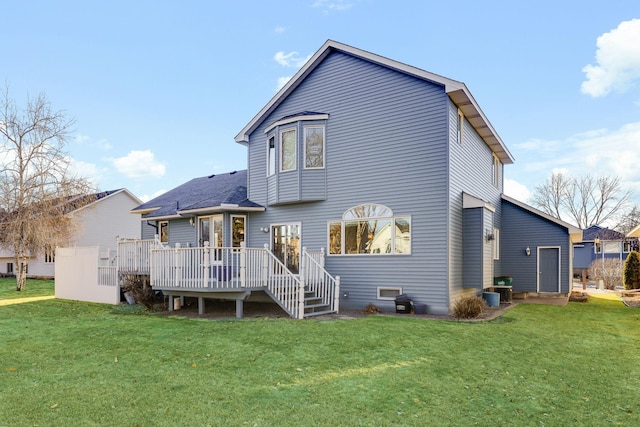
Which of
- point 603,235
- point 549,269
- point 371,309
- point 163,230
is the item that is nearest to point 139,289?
point 163,230

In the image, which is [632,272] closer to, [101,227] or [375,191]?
[375,191]

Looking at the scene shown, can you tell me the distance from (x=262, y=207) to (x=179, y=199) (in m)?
5.43

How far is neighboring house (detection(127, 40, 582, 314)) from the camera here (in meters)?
11.0

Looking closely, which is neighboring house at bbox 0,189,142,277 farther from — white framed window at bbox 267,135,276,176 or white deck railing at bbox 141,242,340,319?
white deck railing at bbox 141,242,340,319

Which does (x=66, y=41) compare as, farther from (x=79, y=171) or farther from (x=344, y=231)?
(x=344, y=231)

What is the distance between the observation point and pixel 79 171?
21.0 m

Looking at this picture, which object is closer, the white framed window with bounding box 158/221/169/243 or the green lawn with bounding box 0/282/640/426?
the green lawn with bounding box 0/282/640/426

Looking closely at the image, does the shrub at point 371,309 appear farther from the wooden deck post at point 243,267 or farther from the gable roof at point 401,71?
the gable roof at point 401,71

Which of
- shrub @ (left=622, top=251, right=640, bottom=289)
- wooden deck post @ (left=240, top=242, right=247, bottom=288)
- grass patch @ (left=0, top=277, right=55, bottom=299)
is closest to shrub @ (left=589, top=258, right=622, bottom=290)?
shrub @ (left=622, top=251, right=640, bottom=289)

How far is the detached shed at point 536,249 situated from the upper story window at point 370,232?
22.3 feet

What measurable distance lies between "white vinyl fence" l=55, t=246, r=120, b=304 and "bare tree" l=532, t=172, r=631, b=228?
43131 millimetres

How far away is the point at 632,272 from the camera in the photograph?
1977 cm

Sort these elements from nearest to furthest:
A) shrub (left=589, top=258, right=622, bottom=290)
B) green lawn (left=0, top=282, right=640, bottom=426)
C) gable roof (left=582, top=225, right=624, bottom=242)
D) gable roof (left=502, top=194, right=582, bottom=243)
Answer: green lawn (left=0, top=282, right=640, bottom=426) < gable roof (left=502, top=194, right=582, bottom=243) < shrub (left=589, top=258, right=622, bottom=290) < gable roof (left=582, top=225, right=624, bottom=242)

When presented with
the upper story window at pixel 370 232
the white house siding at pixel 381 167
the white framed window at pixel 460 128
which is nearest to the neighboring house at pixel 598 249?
the white framed window at pixel 460 128
